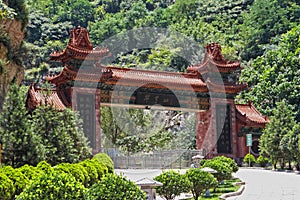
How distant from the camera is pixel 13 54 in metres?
23.4

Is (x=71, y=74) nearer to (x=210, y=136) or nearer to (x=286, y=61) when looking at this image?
(x=210, y=136)

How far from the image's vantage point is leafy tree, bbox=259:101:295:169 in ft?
96.7

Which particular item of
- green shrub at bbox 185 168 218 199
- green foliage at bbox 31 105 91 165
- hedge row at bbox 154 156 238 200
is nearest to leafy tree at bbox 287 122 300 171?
hedge row at bbox 154 156 238 200

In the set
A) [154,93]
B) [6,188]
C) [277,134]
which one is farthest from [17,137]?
[277,134]

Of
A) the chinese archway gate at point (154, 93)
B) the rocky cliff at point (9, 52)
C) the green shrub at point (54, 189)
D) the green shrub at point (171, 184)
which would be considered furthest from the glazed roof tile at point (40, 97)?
the green shrub at point (54, 189)

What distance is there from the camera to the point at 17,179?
35.1 ft

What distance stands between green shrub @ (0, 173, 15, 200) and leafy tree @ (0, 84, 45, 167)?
574cm

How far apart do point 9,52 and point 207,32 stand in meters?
42.1

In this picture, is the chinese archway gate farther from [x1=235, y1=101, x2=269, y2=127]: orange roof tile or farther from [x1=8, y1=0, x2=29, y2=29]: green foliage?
[x1=8, y1=0, x2=29, y2=29]: green foliage

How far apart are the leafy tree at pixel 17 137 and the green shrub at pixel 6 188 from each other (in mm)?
5736

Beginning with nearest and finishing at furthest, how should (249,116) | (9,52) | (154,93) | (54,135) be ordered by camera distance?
(54,135), (9,52), (154,93), (249,116)

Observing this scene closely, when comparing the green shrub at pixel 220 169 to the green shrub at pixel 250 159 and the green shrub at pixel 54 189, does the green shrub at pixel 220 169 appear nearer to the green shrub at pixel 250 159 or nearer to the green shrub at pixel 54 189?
the green shrub at pixel 54 189

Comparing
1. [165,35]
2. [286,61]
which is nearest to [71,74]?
[286,61]

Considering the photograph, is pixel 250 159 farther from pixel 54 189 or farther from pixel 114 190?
pixel 54 189
